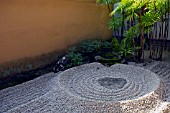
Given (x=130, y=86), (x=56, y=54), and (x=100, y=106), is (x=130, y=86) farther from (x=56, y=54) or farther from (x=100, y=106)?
(x=56, y=54)

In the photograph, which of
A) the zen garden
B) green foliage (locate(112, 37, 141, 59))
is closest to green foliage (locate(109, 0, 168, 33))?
the zen garden

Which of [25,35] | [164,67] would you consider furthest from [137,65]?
[25,35]

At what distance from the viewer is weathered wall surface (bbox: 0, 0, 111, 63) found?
16.4ft

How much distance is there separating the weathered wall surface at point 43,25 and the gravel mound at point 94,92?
0.96 m

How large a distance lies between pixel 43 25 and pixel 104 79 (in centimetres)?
234

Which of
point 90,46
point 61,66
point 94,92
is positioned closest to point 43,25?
point 61,66

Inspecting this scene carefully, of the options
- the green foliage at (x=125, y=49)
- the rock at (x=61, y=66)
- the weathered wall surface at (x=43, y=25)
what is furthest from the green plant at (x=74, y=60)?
the green foliage at (x=125, y=49)

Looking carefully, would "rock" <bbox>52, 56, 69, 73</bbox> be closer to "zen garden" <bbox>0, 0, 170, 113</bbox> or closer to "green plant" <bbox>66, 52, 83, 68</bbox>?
"zen garden" <bbox>0, 0, 170, 113</bbox>

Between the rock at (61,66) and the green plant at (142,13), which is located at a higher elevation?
the green plant at (142,13)

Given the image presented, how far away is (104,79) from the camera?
16.6 ft

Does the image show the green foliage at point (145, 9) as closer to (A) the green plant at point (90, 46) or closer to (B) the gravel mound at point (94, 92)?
(B) the gravel mound at point (94, 92)

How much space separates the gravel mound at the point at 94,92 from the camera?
3.69 meters

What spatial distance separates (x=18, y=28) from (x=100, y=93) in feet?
8.71

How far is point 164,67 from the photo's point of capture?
618cm
